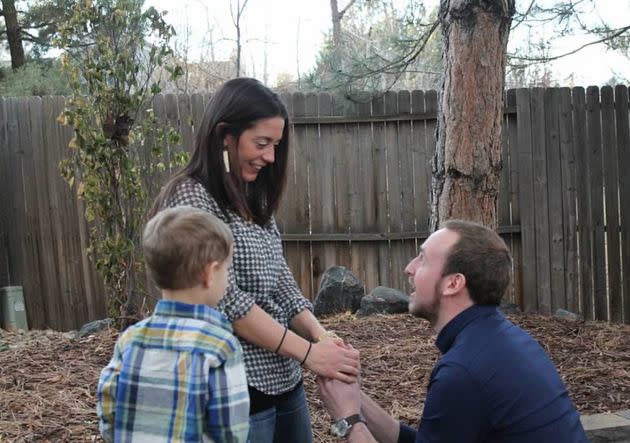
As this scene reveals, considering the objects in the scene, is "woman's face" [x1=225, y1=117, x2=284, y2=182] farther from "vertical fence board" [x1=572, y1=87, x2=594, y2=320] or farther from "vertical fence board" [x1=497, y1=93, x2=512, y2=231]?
"vertical fence board" [x1=572, y1=87, x2=594, y2=320]

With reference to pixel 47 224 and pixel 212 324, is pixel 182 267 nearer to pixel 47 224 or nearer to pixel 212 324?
pixel 212 324

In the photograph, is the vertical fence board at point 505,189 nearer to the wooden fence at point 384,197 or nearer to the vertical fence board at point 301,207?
the wooden fence at point 384,197

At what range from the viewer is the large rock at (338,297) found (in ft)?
20.5

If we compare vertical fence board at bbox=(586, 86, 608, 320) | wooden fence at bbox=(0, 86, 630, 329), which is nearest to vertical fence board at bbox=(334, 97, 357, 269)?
wooden fence at bbox=(0, 86, 630, 329)

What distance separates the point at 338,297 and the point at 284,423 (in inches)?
156

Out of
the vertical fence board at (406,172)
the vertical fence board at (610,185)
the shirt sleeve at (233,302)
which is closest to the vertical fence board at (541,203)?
the vertical fence board at (610,185)

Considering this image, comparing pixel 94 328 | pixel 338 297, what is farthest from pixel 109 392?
pixel 338 297

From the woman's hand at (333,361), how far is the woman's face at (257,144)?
577mm

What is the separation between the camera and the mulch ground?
3.56 metres

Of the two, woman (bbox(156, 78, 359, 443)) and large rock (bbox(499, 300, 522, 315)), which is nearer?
woman (bbox(156, 78, 359, 443))

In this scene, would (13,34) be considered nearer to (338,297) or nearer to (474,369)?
(338,297)

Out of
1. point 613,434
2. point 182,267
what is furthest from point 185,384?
point 613,434

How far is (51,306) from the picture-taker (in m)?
7.76

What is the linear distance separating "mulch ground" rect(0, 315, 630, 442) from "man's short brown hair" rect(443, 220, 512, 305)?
1.63 meters
